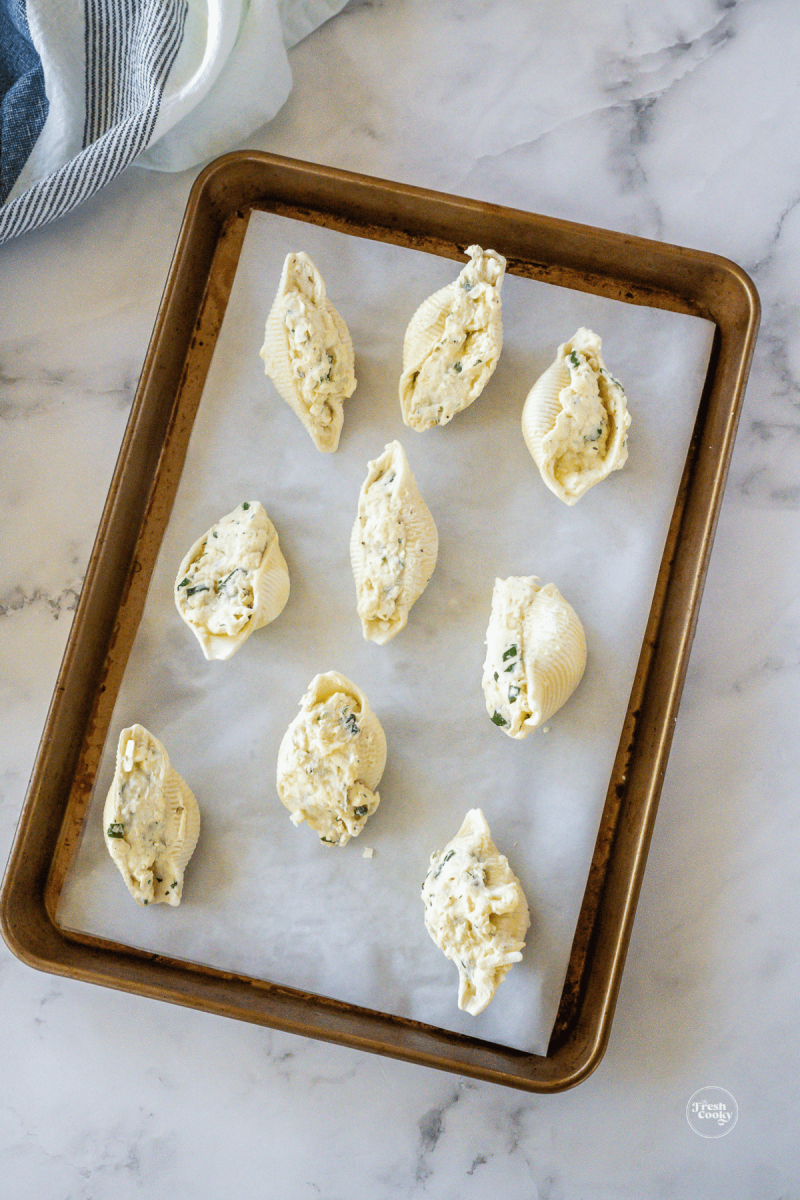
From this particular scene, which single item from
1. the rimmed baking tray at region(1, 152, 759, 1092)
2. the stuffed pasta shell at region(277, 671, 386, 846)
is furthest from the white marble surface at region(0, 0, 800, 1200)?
the stuffed pasta shell at region(277, 671, 386, 846)

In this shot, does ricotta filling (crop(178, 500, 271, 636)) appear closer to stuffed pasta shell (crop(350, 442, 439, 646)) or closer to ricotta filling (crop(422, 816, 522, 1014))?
stuffed pasta shell (crop(350, 442, 439, 646))

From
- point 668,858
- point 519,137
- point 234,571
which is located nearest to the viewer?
A: point 234,571

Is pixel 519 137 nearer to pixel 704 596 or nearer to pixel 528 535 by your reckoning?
pixel 528 535

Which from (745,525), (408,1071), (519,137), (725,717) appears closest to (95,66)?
(519,137)

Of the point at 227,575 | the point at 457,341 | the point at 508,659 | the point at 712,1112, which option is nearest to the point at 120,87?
the point at 457,341

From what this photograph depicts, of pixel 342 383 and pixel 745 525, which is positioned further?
pixel 745 525
